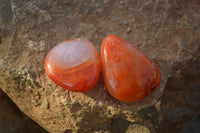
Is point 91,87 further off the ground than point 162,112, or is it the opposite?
point 91,87

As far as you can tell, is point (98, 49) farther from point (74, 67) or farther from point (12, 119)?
point (12, 119)

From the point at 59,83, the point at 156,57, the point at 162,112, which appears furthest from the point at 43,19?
the point at 162,112

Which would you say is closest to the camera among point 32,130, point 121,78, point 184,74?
point 121,78

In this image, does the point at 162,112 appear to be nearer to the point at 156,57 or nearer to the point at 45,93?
the point at 156,57

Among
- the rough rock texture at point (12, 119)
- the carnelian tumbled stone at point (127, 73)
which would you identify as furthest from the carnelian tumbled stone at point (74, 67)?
the rough rock texture at point (12, 119)

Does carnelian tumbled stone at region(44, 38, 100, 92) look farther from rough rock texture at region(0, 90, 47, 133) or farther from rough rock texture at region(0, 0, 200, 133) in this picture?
rough rock texture at region(0, 90, 47, 133)

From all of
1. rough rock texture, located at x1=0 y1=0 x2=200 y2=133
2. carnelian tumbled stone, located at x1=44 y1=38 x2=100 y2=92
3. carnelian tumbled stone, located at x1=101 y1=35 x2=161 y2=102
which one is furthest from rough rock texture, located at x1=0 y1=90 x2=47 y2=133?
carnelian tumbled stone, located at x1=101 y1=35 x2=161 y2=102
